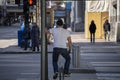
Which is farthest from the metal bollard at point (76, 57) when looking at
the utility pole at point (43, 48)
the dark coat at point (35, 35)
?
the dark coat at point (35, 35)

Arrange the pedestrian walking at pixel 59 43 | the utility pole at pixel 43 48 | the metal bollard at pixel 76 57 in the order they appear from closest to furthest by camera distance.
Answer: the utility pole at pixel 43 48
the pedestrian walking at pixel 59 43
the metal bollard at pixel 76 57

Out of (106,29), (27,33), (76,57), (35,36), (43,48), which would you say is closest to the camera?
(43,48)

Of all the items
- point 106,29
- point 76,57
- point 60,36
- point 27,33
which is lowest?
point 76,57

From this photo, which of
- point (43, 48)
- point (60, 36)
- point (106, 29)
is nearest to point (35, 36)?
point (106, 29)

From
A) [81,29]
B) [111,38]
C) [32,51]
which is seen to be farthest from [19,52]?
[81,29]

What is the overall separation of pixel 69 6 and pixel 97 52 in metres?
69.0

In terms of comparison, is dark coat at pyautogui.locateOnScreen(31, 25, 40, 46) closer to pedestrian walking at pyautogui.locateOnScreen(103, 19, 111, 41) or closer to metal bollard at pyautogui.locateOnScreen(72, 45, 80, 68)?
metal bollard at pyautogui.locateOnScreen(72, 45, 80, 68)

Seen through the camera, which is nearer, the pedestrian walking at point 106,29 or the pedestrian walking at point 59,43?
the pedestrian walking at point 59,43

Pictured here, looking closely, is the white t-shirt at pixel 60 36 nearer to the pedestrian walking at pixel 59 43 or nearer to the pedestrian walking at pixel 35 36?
the pedestrian walking at pixel 59 43

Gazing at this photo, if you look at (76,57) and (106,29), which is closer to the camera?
(76,57)

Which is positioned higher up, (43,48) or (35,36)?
(43,48)

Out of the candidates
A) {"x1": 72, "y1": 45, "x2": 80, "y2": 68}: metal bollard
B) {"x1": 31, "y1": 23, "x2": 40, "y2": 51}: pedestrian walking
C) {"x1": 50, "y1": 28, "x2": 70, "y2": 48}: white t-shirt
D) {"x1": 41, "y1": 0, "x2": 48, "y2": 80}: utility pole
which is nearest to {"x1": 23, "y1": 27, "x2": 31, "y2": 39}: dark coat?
{"x1": 31, "y1": 23, "x2": 40, "y2": 51}: pedestrian walking

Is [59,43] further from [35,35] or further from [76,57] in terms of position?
[35,35]

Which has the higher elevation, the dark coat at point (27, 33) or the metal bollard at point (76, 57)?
the dark coat at point (27, 33)
